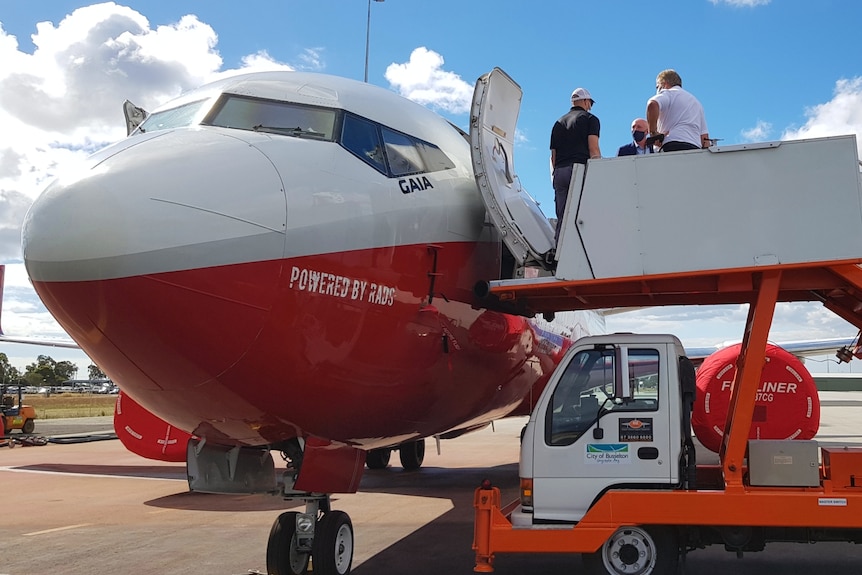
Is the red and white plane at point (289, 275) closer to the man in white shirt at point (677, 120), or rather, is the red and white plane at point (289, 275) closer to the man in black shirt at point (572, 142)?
the man in black shirt at point (572, 142)

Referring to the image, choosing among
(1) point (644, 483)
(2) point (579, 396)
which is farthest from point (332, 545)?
(1) point (644, 483)

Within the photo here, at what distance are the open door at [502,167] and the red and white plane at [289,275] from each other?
4 cm

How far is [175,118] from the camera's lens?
19.1 ft

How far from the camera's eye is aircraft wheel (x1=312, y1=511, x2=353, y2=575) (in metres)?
6.18

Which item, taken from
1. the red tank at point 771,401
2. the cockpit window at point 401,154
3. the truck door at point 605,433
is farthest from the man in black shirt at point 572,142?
the red tank at point 771,401

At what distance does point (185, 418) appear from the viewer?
5.39 metres

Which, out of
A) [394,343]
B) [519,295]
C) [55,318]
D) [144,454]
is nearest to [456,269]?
[519,295]

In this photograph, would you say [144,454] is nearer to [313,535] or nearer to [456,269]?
[313,535]

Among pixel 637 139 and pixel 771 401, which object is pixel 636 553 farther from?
pixel 637 139

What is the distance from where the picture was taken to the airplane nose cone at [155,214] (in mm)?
4367

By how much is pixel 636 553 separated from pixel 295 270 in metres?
3.09

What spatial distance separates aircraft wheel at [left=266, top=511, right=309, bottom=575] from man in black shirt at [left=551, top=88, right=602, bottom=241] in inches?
135

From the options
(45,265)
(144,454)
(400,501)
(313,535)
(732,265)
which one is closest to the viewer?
(45,265)

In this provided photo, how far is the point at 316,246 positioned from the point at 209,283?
2.62 ft
